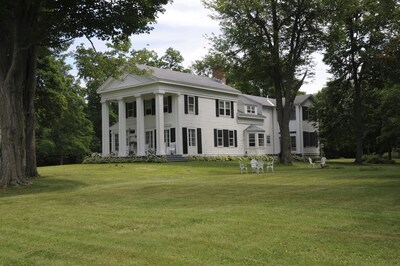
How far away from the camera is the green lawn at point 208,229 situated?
6.21 m

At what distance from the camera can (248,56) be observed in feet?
116

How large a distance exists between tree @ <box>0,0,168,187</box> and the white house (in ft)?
50.9

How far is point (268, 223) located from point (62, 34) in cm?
1623

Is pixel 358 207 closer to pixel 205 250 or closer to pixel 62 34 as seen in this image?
pixel 205 250

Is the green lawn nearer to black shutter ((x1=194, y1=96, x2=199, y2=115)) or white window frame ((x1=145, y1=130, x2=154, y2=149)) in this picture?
white window frame ((x1=145, y1=130, x2=154, y2=149))

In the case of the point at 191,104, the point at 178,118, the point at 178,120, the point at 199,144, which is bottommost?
the point at 199,144

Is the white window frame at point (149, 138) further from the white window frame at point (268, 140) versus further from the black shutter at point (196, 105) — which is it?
the white window frame at point (268, 140)

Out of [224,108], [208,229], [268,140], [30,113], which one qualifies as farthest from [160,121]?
[208,229]

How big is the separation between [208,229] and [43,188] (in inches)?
453

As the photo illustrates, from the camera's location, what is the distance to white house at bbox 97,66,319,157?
3750cm

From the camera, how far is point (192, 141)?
127 feet

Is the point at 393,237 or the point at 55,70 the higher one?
the point at 55,70

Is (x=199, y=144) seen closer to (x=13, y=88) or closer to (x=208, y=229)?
(x=13, y=88)

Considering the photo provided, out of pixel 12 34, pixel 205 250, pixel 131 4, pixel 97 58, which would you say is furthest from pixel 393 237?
pixel 97 58
